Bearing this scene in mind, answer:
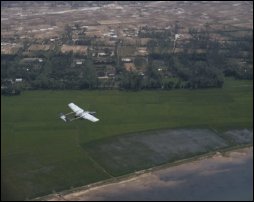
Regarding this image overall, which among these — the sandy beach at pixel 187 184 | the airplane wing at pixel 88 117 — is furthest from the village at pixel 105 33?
the sandy beach at pixel 187 184

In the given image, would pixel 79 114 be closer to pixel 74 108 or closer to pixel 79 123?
pixel 79 123

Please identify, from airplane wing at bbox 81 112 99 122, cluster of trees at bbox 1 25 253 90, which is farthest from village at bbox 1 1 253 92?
airplane wing at bbox 81 112 99 122

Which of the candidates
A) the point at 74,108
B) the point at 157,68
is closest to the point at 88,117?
the point at 74,108

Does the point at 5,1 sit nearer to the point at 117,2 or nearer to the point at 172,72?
the point at 117,2

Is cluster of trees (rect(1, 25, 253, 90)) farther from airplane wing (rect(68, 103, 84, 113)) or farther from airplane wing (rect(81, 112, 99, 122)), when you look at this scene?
airplane wing (rect(81, 112, 99, 122))

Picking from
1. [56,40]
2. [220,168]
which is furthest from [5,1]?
[220,168]
